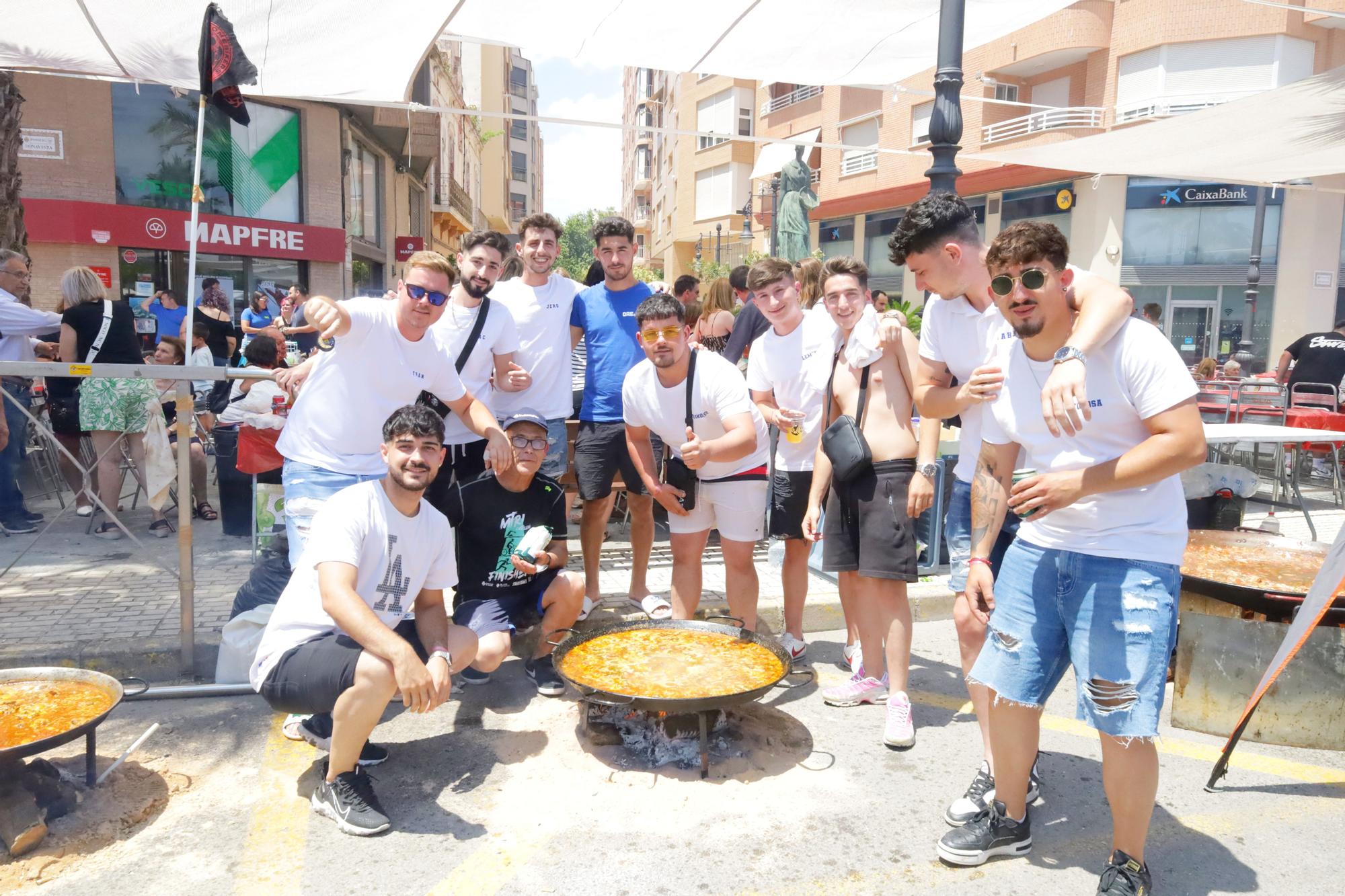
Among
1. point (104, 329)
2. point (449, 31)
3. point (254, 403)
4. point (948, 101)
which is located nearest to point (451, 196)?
point (104, 329)

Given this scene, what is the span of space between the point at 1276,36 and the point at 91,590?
2584 cm

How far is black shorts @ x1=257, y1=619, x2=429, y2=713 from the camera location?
10.8 feet

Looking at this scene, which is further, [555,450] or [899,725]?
[555,450]

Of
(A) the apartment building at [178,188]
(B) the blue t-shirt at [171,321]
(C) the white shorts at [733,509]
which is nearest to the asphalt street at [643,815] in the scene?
(C) the white shorts at [733,509]

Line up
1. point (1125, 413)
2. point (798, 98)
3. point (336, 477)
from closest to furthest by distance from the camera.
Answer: point (1125, 413), point (336, 477), point (798, 98)

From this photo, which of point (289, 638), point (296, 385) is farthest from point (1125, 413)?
point (296, 385)

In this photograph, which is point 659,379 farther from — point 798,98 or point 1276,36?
point 798,98

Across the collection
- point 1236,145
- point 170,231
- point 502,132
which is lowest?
point 170,231

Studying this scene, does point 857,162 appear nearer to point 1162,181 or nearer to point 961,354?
point 1162,181

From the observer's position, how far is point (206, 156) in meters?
16.8

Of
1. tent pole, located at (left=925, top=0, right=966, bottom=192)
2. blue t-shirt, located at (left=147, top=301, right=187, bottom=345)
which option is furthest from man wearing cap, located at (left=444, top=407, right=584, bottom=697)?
blue t-shirt, located at (left=147, top=301, right=187, bottom=345)

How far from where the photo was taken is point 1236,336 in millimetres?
23672

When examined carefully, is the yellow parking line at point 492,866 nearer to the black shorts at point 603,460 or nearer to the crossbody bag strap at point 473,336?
the black shorts at point 603,460

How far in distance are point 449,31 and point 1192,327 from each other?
24.7 meters
